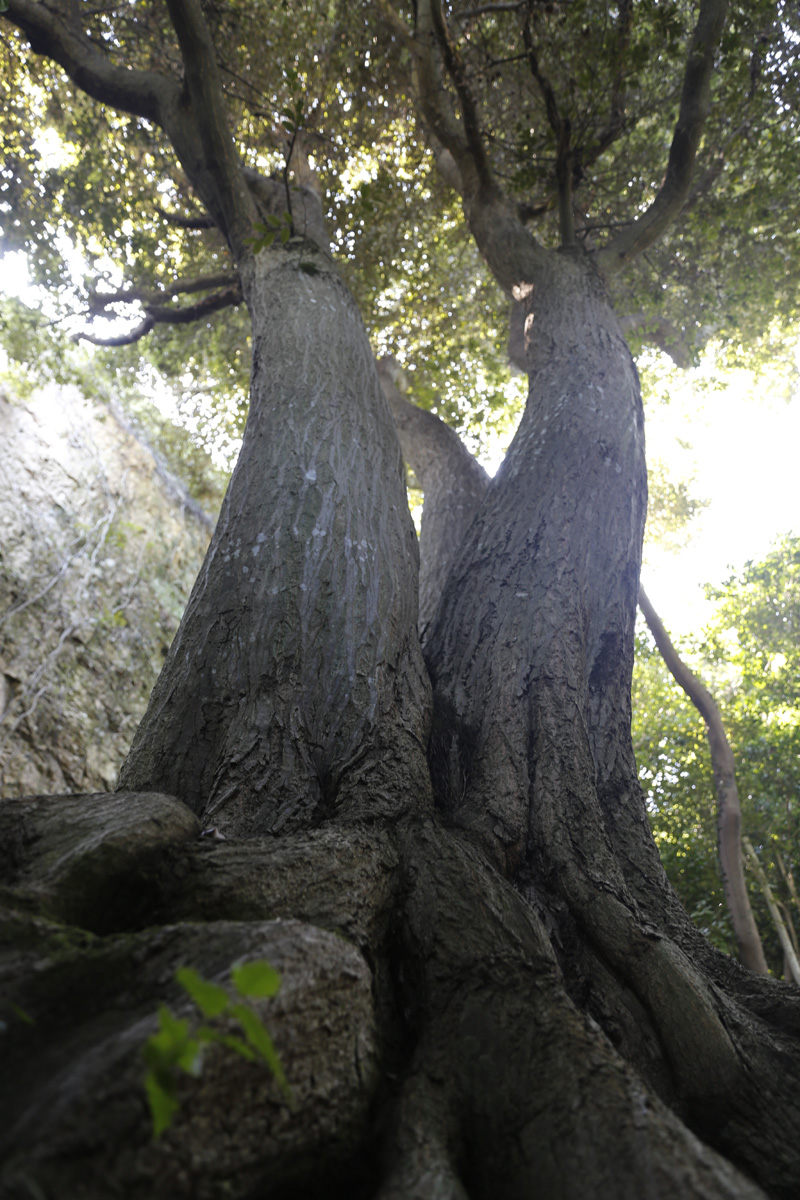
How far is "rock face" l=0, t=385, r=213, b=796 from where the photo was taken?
18.4 feet

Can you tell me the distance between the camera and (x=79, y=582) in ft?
21.7

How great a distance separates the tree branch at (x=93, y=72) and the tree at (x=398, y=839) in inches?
2.2

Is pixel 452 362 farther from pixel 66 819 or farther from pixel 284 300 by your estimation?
pixel 66 819

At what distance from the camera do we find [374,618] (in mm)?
2395

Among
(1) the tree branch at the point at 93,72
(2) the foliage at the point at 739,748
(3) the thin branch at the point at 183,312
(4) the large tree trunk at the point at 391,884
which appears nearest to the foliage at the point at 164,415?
(3) the thin branch at the point at 183,312

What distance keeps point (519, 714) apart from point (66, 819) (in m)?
1.42

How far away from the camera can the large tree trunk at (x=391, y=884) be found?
0.92m

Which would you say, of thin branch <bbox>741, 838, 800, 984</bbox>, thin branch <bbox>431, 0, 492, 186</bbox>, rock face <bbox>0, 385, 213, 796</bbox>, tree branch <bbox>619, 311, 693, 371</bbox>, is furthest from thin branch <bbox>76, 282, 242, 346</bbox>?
thin branch <bbox>741, 838, 800, 984</bbox>

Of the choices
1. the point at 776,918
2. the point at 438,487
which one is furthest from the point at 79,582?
the point at 776,918

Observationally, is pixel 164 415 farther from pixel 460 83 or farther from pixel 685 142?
pixel 685 142

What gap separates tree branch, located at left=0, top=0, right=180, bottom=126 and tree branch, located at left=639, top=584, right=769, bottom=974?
5.26m

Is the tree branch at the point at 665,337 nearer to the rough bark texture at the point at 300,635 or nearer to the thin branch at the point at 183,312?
the thin branch at the point at 183,312

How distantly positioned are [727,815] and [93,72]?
7019mm

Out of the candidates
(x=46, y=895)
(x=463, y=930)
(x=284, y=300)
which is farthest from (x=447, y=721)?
A: (x=284, y=300)
